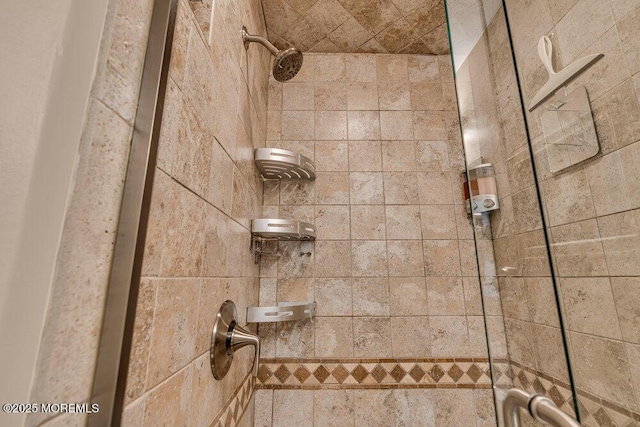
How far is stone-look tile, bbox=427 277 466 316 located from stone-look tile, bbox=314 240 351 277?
394mm

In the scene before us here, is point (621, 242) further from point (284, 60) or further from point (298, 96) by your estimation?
point (298, 96)

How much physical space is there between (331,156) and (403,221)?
1.58 ft

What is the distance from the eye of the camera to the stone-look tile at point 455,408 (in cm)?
113

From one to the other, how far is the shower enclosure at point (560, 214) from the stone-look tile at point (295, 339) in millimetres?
767

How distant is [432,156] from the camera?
1.39 metres

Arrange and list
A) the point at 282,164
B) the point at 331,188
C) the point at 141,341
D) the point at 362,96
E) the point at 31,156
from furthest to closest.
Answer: the point at 362,96 < the point at 331,188 < the point at 282,164 < the point at 141,341 < the point at 31,156

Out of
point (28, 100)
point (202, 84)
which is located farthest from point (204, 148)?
point (28, 100)

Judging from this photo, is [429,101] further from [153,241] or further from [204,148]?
[153,241]

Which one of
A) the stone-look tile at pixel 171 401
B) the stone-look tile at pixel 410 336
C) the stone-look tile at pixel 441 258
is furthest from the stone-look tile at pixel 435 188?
the stone-look tile at pixel 171 401

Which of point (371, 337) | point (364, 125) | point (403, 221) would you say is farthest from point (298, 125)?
point (371, 337)

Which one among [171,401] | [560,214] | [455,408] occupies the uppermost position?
[560,214]

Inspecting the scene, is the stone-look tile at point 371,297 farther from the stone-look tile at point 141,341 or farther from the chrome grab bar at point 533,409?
the stone-look tile at point 141,341

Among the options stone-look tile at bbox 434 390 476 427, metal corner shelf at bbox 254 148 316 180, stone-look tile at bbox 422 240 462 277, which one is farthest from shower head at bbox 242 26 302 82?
stone-look tile at bbox 434 390 476 427

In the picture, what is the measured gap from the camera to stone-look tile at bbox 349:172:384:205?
1336mm
